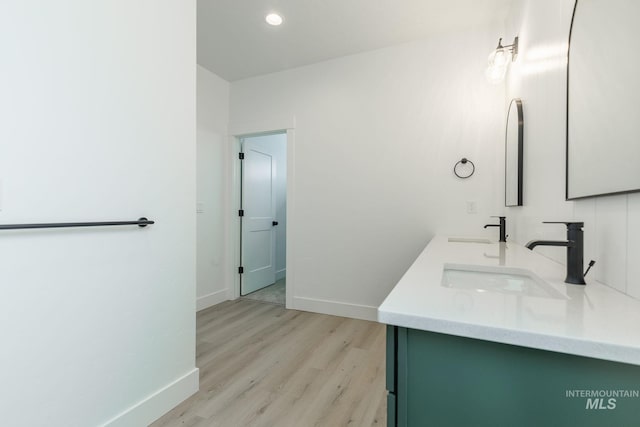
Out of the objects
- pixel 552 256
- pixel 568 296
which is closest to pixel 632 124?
pixel 568 296

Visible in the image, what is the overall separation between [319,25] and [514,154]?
180 cm

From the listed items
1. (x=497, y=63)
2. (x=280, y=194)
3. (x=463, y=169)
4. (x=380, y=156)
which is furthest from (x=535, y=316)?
(x=280, y=194)

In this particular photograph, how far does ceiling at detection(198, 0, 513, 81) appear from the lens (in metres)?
2.21

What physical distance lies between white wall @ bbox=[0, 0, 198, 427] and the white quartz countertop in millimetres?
1247

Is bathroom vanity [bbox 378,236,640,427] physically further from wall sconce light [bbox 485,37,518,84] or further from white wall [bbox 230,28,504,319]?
Result: white wall [bbox 230,28,504,319]

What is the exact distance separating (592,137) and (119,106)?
181cm

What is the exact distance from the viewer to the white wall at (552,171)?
75cm

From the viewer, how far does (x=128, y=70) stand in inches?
54.0

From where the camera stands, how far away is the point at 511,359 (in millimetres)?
566

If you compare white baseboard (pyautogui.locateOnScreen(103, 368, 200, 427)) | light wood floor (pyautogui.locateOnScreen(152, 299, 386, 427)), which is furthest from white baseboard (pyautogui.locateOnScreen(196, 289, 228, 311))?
white baseboard (pyautogui.locateOnScreen(103, 368, 200, 427))

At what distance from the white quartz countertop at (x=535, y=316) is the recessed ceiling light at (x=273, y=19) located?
7.73ft

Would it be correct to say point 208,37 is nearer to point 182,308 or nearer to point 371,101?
point 371,101

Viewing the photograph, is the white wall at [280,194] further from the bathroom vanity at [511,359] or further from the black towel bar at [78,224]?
the bathroom vanity at [511,359]

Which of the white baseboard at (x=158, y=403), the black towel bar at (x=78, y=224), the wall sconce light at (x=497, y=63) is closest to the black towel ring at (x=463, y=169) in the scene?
the wall sconce light at (x=497, y=63)
